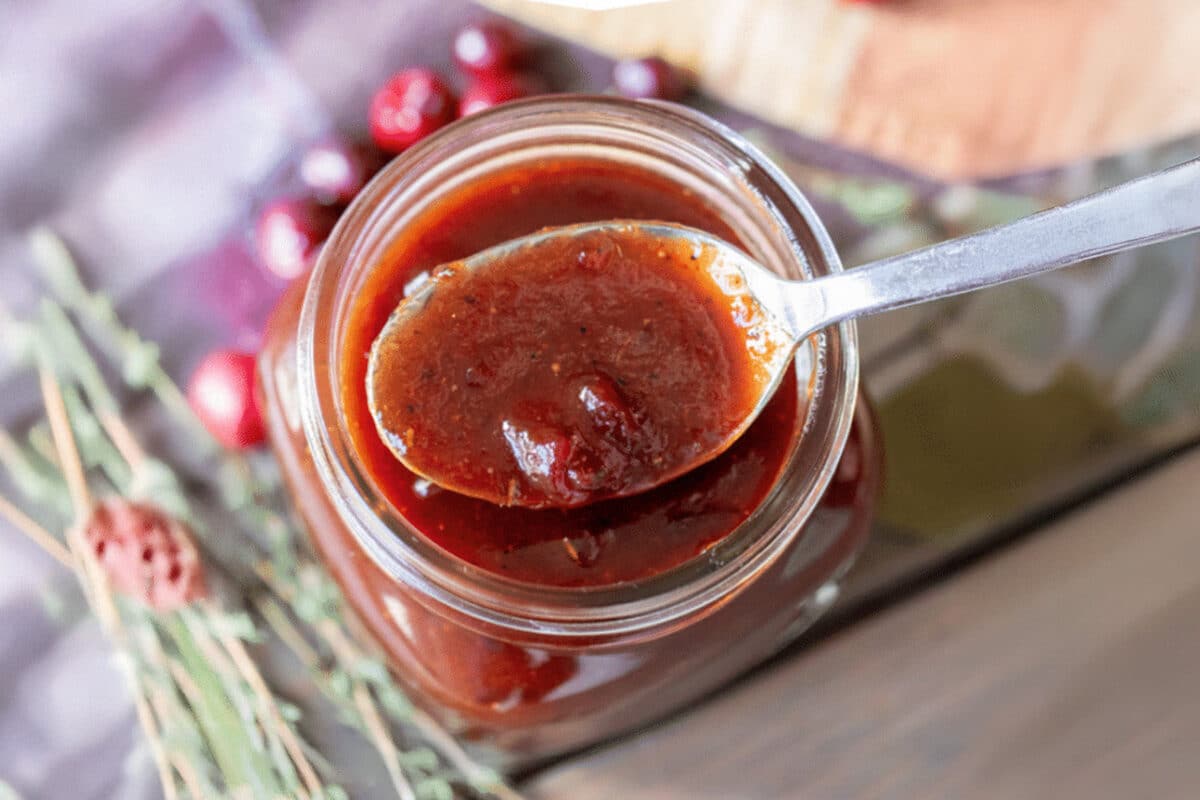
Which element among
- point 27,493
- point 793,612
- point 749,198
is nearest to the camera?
point 749,198

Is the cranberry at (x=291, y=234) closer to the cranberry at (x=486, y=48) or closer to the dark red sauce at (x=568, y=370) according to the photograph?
the cranberry at (x=486, y=48)

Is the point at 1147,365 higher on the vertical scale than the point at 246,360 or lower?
higher

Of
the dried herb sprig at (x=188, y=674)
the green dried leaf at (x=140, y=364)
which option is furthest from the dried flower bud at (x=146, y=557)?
the green dried leaf at (x=140, y=364)

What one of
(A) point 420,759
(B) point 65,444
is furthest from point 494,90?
(A) point 420,759

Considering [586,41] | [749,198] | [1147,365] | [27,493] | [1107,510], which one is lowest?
[27,493]

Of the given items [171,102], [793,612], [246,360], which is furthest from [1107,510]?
[171,102]

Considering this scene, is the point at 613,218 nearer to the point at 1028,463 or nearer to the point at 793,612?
the point at 793,612

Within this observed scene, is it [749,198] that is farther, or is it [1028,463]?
[1028,463]
